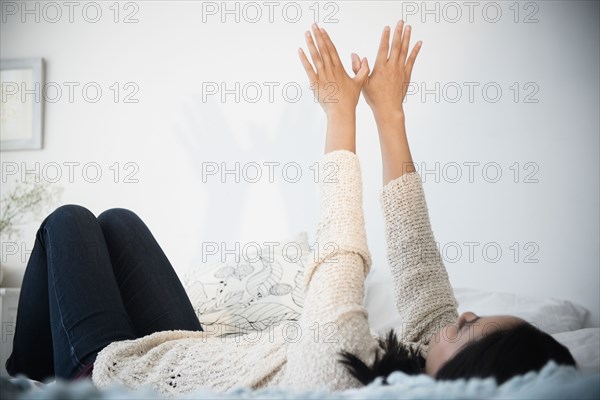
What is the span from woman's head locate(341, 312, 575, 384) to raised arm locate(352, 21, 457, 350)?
19 centimetres

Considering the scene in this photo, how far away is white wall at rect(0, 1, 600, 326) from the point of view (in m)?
1.92

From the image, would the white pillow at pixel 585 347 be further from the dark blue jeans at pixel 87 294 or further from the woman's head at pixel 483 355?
the dark blue jeans at pixel 87 294

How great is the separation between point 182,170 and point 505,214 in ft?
4.24

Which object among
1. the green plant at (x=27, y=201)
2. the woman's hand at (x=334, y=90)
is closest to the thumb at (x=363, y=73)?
the woman's hand at (x=334, y=90)

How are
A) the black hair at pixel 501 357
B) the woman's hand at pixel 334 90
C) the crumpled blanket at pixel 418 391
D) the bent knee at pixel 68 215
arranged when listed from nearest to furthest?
the crumpled blanket at pixel 418 391 < the black hair at pixel 501 357 < the woman's hand at pixel 334 90 < the bent knee at pixel 68 215

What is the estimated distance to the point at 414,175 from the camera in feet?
3.54

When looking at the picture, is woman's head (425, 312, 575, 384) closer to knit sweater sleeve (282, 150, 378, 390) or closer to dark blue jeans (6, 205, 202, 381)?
knit sweater sleeve (282, 150, 378, 390)

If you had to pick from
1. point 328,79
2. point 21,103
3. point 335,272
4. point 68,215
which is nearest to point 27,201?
point 21,103

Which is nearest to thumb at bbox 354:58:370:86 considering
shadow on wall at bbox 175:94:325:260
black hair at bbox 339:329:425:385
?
black hair at bbox 339:329:425:385

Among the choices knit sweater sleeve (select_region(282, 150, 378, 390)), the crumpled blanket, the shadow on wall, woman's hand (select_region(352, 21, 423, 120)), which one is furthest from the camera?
the shadow on wall

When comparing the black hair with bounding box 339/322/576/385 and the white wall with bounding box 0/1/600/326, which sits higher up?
the white wall with bounding box 0/1/600/326

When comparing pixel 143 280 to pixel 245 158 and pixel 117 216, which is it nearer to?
pixel 117 216

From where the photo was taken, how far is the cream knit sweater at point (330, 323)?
803 millimetres

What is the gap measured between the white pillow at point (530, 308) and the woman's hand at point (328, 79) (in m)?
0.84
